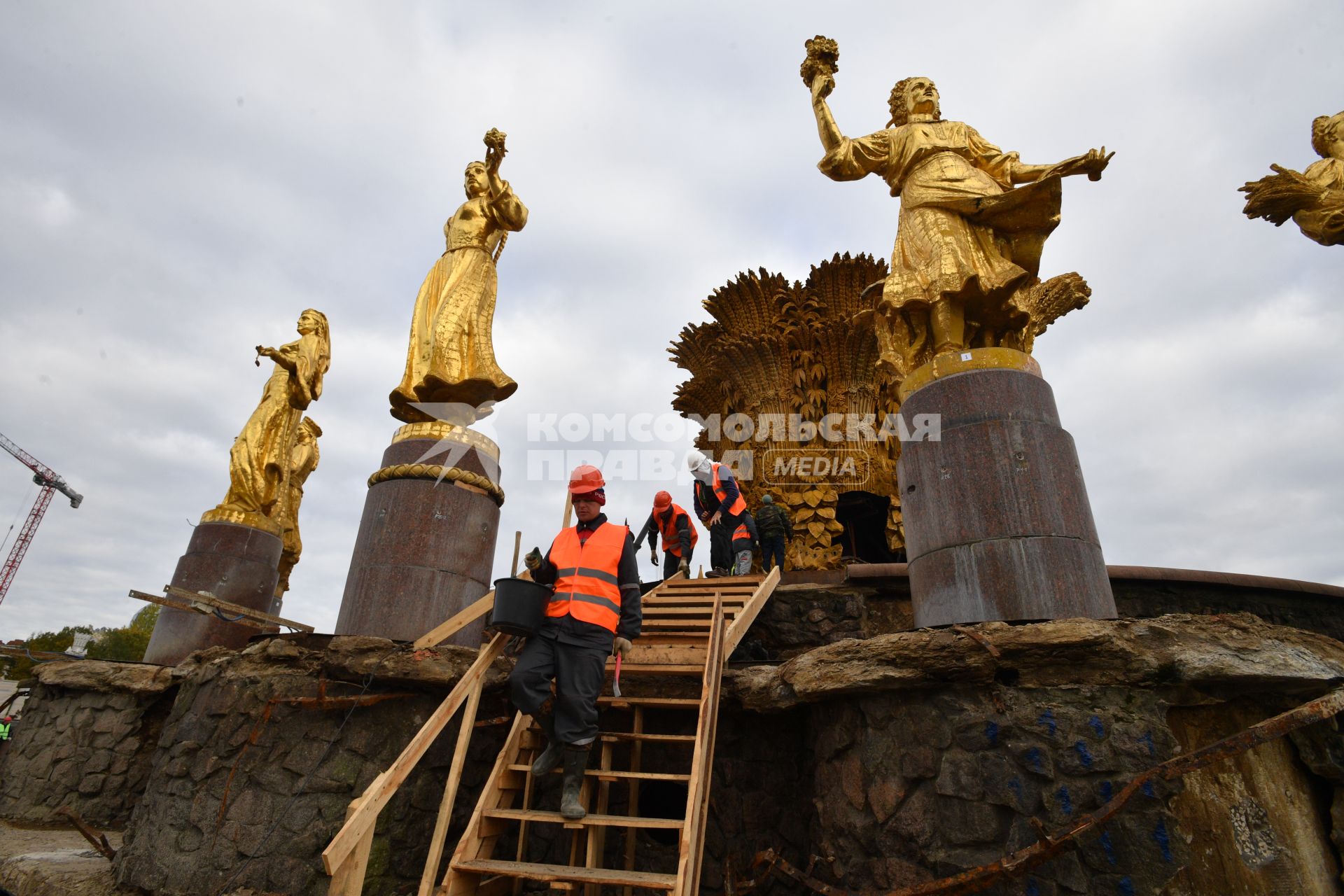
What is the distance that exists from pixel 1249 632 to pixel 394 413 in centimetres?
626

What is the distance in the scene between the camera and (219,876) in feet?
12.5

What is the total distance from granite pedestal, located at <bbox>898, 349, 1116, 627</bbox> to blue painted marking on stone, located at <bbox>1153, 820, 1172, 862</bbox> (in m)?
1.28

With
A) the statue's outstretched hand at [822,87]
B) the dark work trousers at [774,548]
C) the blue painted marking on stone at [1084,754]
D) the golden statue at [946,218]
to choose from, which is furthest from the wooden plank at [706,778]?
the statue's outstretched hand at [822,87]

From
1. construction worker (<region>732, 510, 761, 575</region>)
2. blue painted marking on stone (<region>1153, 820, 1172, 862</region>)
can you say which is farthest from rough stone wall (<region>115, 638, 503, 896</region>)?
construction worker (<region>732, 510, 761, 575</region>)

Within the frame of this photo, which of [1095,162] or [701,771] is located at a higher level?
[1095,162]

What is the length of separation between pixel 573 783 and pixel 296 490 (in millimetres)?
10322

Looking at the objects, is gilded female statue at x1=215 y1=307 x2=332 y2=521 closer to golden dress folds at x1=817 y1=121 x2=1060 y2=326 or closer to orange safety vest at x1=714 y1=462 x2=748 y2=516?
orange safety vest at x1=714 y1=462 x2=748 y2=516

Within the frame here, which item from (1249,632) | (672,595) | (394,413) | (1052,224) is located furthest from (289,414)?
(1249,632)

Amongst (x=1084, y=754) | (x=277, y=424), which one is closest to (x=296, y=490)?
(x=277, y=424)

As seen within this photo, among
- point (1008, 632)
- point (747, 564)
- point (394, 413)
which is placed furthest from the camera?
point (747, 564)

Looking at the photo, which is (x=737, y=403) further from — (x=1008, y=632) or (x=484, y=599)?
(x=1008, y=632)

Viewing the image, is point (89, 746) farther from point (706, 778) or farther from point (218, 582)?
point (706, 778)

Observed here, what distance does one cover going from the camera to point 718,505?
8.02 metres

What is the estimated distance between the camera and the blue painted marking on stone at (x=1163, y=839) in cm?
274
